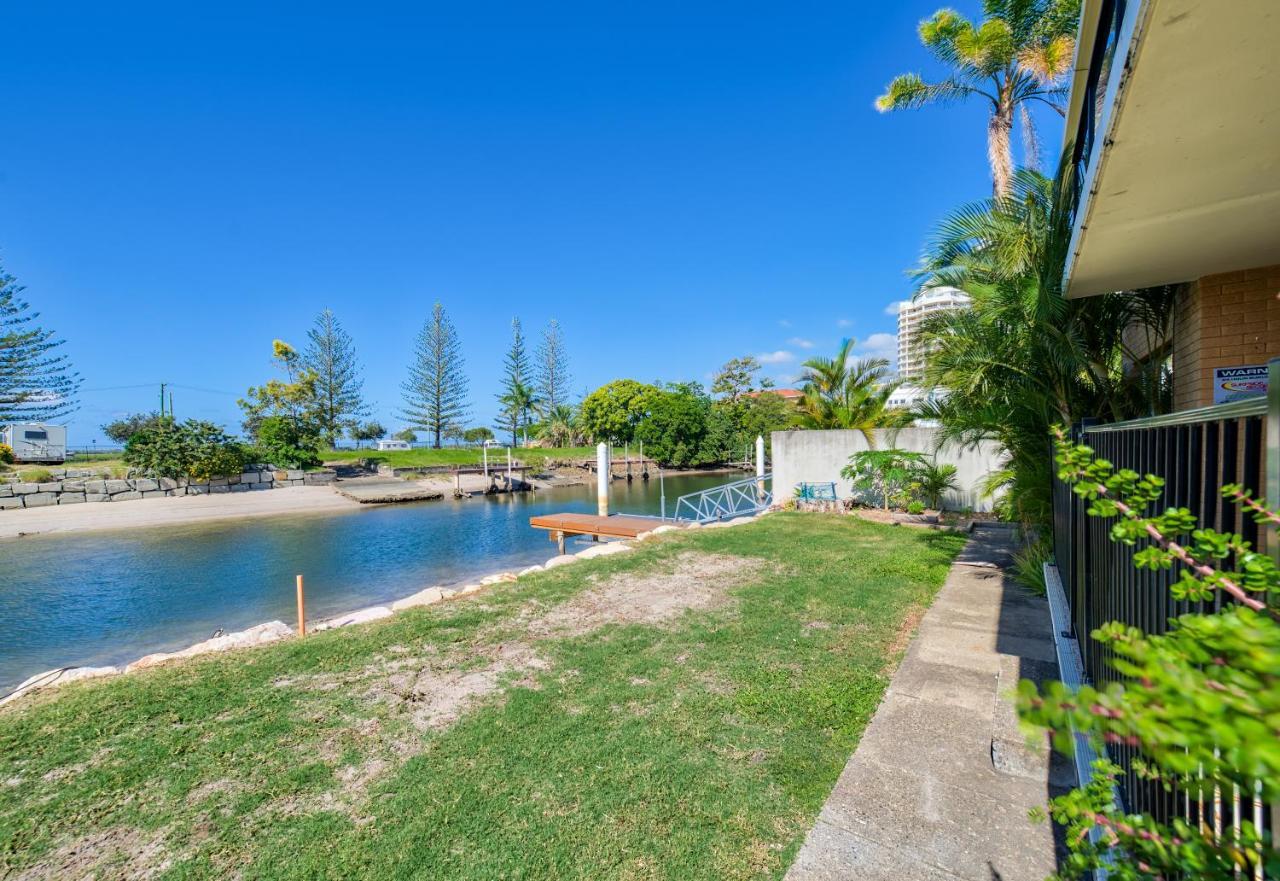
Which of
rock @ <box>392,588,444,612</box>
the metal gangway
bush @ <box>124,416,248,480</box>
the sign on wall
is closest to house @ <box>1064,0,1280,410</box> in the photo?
the sign on wall

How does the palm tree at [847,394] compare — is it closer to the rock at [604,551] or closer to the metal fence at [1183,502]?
the rock at [604,551]

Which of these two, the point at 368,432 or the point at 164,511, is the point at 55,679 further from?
the point at 368,432

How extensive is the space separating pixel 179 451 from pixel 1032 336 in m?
28.6

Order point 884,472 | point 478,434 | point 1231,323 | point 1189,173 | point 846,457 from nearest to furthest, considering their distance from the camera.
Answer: point 1189,173 → point 1231,323 → point 884,472 → point 846,457 → point 478,434

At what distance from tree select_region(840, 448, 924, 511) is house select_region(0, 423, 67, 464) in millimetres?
34749

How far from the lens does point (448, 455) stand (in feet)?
117

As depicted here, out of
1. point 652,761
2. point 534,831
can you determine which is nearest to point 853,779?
point 652,761

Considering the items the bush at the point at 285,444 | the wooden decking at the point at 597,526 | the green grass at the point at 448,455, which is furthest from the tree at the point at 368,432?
the wooden decking at the point at 597,526

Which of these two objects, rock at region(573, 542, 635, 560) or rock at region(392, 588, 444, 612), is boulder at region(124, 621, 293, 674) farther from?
rock at region(573, 542, 635, 560)

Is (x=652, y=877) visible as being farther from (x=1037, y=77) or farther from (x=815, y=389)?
(x=815, y=389)

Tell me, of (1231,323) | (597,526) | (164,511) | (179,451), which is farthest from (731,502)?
(179,451)

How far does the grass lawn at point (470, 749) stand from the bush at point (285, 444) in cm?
2754

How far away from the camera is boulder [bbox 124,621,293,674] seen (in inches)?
187

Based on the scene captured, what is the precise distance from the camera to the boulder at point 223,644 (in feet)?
15.6
